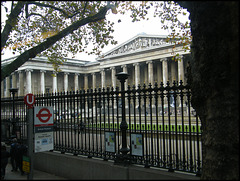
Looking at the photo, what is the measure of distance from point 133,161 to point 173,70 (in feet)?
136

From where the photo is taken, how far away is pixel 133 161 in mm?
5883

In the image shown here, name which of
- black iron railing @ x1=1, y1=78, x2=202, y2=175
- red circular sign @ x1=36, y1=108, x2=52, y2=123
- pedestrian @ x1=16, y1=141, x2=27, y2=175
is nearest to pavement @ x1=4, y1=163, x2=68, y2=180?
pedestrian @ x1=16, y1=141, x2=27, y2=175

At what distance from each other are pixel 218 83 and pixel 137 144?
274 centimetres

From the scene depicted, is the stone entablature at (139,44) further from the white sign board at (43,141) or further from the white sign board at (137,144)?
the white sign board at (43,141)

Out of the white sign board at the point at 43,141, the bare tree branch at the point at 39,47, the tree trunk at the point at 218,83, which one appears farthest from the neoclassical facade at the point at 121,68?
the tree trunk at the point at 218,83

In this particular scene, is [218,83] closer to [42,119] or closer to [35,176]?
[42,119]

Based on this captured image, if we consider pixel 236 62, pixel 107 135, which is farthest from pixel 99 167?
pixel 236 62

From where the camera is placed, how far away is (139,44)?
4706cm

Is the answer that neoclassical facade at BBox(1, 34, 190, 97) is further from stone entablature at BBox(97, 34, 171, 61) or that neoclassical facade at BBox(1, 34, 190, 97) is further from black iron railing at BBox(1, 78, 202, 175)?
black iron railing at BBox(1, 78, 202, 175)

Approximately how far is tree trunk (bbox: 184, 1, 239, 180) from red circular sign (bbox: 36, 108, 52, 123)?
398 cm

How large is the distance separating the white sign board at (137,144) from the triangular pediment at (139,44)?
38.4 meters

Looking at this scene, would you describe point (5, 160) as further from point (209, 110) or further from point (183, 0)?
point (183, 0)

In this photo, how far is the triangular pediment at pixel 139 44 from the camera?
144 ft

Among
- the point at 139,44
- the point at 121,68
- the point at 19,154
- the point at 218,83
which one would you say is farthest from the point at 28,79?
the point at 218,83
